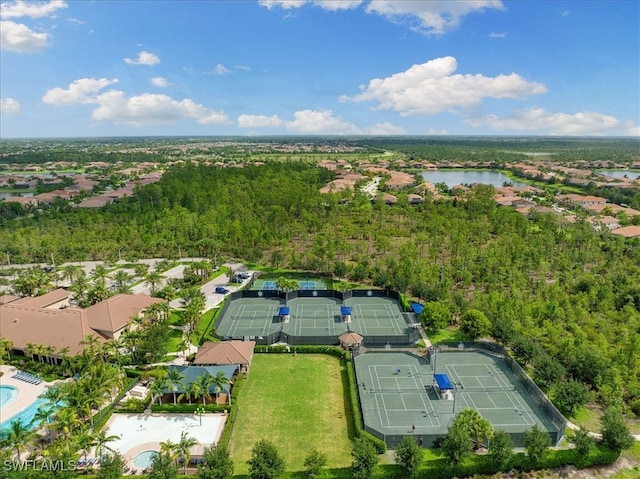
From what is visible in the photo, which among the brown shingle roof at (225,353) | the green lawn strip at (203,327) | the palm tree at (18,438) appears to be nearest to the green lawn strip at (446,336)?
the brown shingle roof at (225,353)

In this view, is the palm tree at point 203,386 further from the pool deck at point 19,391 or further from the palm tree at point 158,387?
the pool deck at point 19,391

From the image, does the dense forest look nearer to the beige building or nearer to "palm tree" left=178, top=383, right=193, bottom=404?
the beige building

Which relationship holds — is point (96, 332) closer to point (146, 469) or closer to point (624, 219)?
point (146, 469)

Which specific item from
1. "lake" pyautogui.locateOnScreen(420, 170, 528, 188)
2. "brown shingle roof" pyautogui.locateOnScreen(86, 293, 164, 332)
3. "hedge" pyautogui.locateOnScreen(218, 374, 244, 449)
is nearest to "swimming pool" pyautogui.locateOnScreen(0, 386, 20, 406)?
"brown shingle roof" pyautogui.locateOnScreen(86, 293, 164, 332)

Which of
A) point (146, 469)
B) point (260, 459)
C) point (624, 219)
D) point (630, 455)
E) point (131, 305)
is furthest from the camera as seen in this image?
point (624, 219)

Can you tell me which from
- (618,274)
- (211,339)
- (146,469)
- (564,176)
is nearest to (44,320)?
(211,339)

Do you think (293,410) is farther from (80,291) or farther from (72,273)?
(72,273)
